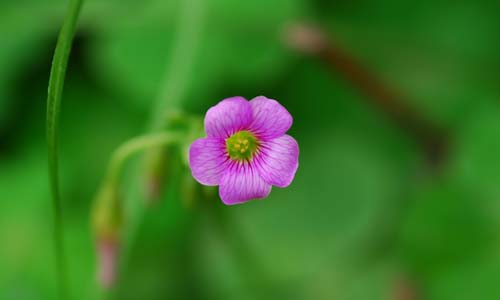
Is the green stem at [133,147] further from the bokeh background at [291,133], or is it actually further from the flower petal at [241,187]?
the bokeh background at [291,133]

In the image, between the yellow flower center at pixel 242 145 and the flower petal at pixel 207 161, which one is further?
the yellow flower center at pixel 242 145

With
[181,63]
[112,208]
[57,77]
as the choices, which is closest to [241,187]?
[57,77]

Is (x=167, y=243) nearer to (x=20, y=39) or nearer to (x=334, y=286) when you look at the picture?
→ (x=334, y=286)

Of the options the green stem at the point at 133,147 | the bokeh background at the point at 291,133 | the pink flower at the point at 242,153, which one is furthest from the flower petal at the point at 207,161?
the bokeh background at the point at 291,133

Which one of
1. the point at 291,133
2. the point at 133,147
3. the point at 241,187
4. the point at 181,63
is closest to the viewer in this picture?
the point at 241,187

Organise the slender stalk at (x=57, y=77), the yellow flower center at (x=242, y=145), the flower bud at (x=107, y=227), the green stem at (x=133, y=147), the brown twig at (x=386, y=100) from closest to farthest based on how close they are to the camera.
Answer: the slender stalk at (x=57, y=77) < the yellow flower center at (x=242, y=145) < the green stem at (x=133, y=147) < the flower bud at (x=107, y=227) < the brown twig at (x=386, y=100)

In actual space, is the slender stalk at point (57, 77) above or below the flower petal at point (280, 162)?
above

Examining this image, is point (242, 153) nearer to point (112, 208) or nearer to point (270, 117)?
point (270, 117)

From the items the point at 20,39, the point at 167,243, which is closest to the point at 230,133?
the point at 167,243
